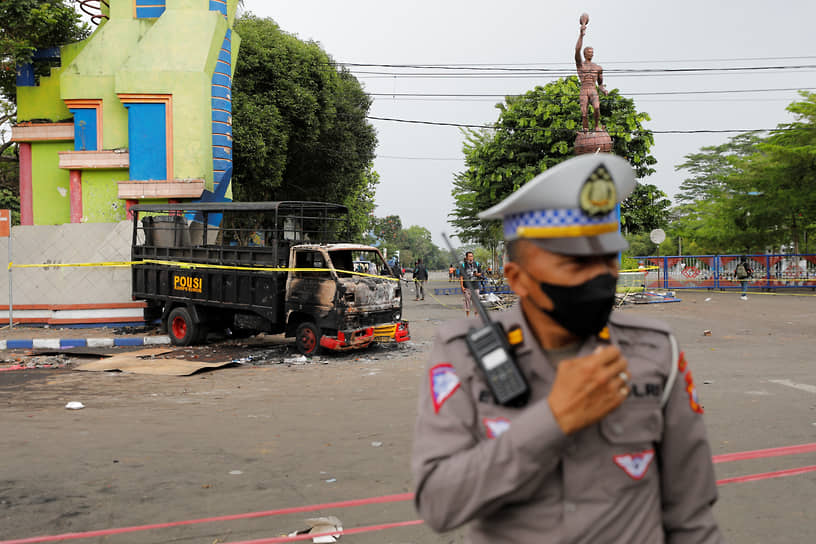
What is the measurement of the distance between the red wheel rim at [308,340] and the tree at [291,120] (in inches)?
569

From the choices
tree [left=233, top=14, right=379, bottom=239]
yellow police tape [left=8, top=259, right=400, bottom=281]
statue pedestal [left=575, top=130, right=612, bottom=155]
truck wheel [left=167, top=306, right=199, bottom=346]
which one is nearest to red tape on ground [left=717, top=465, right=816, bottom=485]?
yellow police tape [left=8, top=259, right=400, bottom=281]

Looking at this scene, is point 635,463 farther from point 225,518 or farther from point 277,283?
point 277,283

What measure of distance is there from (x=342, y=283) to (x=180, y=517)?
7627mm

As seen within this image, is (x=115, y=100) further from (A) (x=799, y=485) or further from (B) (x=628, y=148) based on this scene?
(B) (x=628, y=148)

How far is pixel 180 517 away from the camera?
4.39m

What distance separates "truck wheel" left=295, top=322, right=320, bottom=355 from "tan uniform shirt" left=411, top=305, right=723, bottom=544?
10.6m

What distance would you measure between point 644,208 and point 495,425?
3013 centimetres

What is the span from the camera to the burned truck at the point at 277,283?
12031 mm

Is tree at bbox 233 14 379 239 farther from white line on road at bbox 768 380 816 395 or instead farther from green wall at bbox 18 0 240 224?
white line on road at bbox 768 380 816 395

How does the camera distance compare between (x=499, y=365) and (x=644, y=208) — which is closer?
(x=499, y=365)

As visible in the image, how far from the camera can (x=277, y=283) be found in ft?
40.4

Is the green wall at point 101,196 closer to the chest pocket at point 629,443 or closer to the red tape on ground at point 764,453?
the red tape on ground at point 764,453

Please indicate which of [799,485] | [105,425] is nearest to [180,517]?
[105,425]


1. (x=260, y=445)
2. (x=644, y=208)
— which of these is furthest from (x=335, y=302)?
(x=644, y=208)
